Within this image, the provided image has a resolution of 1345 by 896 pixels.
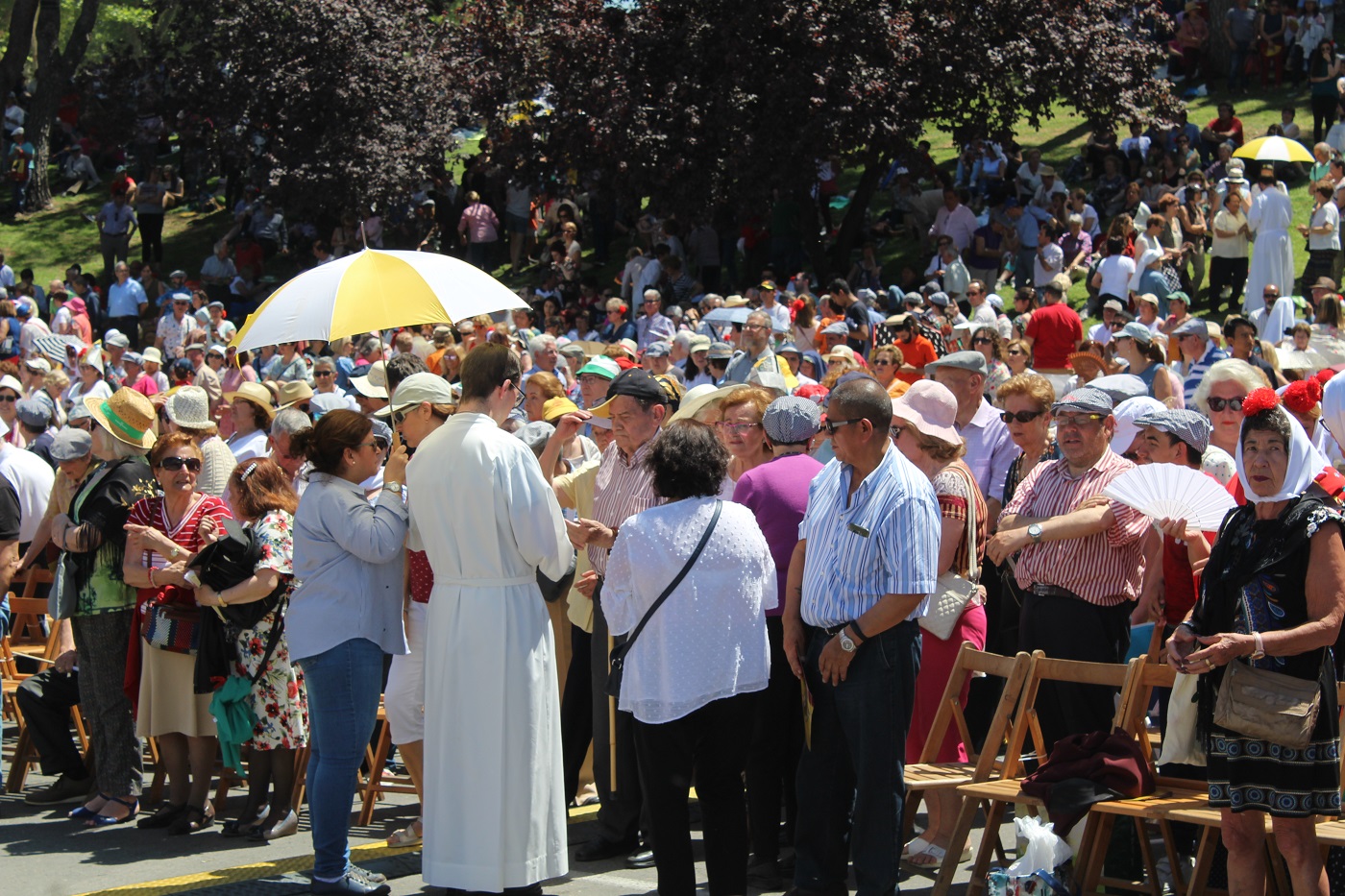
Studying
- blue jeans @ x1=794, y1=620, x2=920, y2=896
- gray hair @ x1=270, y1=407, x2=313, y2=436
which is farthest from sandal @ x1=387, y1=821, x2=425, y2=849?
gray hair @ x1=270, y1=407, x2=313, y2=436

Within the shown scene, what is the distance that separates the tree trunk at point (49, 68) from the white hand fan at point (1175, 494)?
28.2 m

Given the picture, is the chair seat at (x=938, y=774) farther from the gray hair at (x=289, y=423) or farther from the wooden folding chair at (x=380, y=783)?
the gray hair at (x=289, y=423)

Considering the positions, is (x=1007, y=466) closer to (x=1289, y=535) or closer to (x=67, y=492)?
(x=1289, y=535)

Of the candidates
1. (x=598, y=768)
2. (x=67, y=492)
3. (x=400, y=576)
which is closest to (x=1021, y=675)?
(x=598, y=768)

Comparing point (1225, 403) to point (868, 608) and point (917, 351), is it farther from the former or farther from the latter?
point (917, 351)

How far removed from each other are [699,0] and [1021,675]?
52.7 feet

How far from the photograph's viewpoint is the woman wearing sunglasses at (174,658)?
22.6 ft

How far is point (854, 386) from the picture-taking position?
17.1ft

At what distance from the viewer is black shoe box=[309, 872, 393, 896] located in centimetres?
574

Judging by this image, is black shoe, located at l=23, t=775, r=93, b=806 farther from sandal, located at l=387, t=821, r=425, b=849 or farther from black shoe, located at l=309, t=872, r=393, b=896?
black shoe, located at l=309, t=872, r=393, b=896

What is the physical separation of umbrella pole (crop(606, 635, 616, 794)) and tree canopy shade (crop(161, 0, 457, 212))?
19.8 meters

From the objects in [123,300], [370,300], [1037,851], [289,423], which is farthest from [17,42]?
[1037,851]

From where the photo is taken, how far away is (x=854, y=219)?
21.6 m

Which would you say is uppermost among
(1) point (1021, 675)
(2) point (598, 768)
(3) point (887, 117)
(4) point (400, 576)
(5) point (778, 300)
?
(3) point (887, 117)
